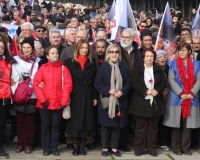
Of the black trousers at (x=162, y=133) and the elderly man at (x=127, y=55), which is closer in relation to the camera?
the elderly man at (x=127, y=55)

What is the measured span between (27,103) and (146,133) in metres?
2.02

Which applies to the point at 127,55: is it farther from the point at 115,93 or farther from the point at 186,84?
the point at 186,84

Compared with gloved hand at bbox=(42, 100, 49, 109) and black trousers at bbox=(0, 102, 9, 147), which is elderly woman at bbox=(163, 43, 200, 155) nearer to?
gloved hand at bbox=(42, 100, 49, 109)

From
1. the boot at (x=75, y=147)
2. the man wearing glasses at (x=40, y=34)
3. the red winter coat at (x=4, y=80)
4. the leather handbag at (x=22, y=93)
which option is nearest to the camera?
the red winter coat at (x=4, y=80)

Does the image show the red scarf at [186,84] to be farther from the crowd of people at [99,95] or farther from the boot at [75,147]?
the boot at [75,147]

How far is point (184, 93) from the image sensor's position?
8.08m

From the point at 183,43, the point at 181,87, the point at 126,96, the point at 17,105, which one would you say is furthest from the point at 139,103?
the point at 17,105

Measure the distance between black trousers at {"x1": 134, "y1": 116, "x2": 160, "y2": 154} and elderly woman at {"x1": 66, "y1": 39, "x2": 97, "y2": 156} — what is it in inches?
30.4

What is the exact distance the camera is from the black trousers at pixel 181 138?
8.27 meters

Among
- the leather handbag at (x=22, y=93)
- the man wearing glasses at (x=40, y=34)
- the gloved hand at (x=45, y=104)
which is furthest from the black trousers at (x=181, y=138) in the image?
the man wearing glasses at (x=40, y=34)

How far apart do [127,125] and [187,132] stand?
1.02m

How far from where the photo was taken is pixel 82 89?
790 cm

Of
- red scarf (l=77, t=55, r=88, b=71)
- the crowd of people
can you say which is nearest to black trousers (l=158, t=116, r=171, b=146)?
the crowd of people

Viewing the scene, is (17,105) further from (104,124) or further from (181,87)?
(181,87)
